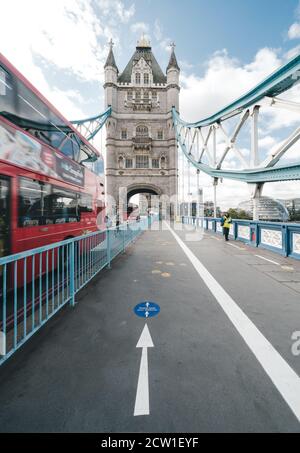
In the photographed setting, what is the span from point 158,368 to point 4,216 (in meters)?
3.66

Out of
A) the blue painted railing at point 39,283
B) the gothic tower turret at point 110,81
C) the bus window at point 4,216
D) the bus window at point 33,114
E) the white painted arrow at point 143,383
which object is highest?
the gothic tower turret at point 110,81

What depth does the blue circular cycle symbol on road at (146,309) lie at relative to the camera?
300 centimetres

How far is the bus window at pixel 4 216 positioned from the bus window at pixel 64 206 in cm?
139

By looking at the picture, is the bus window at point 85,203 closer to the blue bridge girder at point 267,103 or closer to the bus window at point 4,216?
the bus window at point 4,216

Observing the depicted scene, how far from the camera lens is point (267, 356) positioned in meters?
2.07

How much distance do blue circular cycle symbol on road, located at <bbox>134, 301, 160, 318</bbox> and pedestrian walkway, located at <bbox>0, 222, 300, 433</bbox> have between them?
87 millimetres

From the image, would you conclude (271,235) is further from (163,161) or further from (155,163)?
(163,161)

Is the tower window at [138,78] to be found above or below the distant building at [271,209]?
above

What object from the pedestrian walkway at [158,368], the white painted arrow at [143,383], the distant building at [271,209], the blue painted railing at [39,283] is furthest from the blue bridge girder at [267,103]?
the distant building at [271,209]

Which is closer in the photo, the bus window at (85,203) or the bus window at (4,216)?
the bus window at (4,216)

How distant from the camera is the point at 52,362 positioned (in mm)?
2037

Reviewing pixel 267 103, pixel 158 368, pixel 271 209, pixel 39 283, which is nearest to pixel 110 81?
pixel 267 103

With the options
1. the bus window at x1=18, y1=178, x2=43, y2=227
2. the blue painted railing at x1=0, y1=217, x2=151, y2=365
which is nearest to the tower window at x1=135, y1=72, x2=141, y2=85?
the blue painted railing at x1=0, y1=217, x2=151, y2=365
